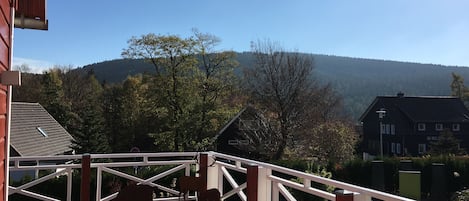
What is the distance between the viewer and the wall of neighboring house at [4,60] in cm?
217

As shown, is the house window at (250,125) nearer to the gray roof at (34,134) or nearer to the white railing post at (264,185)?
the gray roof at (34,134)

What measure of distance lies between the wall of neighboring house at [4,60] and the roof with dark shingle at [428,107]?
39.6 m

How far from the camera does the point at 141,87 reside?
102 feet

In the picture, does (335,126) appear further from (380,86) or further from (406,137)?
(380,86)

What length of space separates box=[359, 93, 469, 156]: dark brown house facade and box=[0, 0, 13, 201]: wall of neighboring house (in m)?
37.4

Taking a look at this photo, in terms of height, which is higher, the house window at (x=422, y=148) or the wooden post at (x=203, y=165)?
the wooden post at (x=203, y=165)

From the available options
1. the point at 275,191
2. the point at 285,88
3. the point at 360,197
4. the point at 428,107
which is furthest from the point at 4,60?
the point at 428,107

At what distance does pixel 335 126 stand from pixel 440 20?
6.76 m

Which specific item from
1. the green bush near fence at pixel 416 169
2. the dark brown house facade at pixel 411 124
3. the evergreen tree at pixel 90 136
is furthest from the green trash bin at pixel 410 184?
the dark brown house facade at pixel 411 124

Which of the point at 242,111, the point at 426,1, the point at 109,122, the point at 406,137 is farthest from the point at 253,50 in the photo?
the point at 406,137

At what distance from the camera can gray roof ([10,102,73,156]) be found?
59.0 ft

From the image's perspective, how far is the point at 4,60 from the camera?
7.59ft

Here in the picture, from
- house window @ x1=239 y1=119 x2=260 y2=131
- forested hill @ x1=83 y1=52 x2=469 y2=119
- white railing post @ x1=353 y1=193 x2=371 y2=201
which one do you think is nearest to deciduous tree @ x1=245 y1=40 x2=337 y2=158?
house window @ x1=239 y1=119 x2=260 y2=131

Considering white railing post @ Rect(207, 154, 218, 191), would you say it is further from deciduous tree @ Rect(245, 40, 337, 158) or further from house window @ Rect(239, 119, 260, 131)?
house window @ Rect(239, 119, 260, 131)
